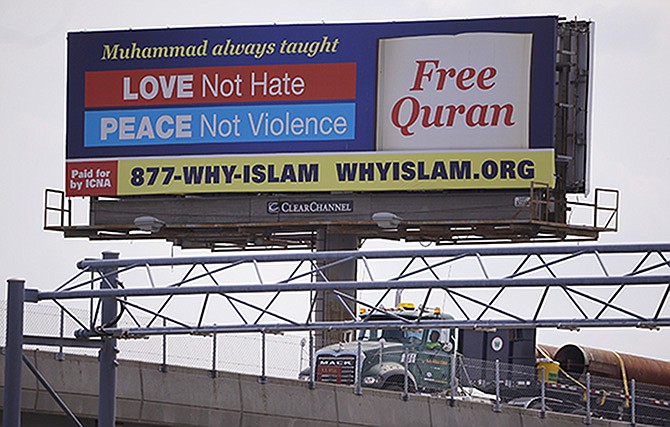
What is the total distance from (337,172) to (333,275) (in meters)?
2.88

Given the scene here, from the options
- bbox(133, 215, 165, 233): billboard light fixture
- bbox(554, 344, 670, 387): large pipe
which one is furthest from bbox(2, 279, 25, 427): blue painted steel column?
bbox(133, 215, 165, 233): billboard light fixture

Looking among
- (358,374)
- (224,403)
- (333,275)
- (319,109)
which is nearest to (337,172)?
(319,109)

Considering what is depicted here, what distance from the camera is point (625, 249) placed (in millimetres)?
26375

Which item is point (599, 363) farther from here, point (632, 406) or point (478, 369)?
point (478, 369)

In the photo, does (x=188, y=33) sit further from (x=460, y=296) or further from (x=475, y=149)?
(x=460, y=296)

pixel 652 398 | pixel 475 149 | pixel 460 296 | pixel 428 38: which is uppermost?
pixel 428 38

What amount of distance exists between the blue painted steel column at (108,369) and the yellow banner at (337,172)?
45.9ft

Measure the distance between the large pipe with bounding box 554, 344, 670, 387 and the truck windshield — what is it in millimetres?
5145

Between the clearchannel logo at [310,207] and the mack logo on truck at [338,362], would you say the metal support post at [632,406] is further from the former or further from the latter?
the clearchannel logo at [310,207]

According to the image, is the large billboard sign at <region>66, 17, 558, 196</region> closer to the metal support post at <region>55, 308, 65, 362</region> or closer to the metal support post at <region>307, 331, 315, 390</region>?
the metal support post at <region>307, 331, 315, 390</region>

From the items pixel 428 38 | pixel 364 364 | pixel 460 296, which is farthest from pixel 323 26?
pixel 460 296

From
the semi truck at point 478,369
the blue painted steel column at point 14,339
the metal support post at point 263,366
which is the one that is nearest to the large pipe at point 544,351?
the semi truck at point 478,369

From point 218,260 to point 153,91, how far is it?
16.9 metres

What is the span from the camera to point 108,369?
29.2m
